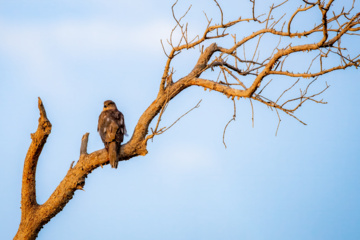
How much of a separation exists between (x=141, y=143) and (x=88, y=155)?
679 mm

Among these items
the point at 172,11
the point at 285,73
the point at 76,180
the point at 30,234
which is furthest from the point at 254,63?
the point at 30,234

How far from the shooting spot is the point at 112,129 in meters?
5.59

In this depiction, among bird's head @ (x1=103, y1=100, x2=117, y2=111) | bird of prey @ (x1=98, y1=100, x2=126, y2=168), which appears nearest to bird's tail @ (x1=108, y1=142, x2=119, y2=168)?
bird of prey @ (x1=98, y1=100, x2=126, y2=168)

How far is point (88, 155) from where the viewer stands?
17.2 feet

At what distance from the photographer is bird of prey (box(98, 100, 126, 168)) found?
5148 mm

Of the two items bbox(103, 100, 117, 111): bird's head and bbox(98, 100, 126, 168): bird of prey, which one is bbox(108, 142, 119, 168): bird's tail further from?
bbox(103, 100, 117, 111): bird's head

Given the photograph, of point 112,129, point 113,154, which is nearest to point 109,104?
point 112,129

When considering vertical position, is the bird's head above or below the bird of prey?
above

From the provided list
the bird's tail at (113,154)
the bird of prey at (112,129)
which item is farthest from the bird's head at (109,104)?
the bird's tail at (113,154)

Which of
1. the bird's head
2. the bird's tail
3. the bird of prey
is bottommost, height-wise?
the bird's tail

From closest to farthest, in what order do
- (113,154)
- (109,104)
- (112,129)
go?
1. (113,154)
2. (112,129)
3. (109,104)

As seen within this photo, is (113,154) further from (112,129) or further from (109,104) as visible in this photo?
(109,104)

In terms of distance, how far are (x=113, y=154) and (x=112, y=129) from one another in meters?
0.56

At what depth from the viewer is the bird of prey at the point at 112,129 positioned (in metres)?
5.15
